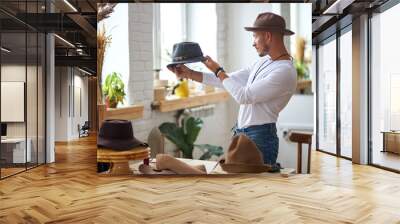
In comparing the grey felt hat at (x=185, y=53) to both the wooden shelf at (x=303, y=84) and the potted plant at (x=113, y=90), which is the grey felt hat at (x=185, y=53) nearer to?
the potted plant at (x=113, y=90)

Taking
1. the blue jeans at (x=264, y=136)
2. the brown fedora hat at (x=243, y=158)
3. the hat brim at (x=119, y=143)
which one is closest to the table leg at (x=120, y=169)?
the hat brim at (x=119, y=143)

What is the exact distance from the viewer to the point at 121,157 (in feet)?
16.9

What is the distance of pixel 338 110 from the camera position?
8.18 m

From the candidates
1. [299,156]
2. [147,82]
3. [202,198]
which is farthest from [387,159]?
[147,82]

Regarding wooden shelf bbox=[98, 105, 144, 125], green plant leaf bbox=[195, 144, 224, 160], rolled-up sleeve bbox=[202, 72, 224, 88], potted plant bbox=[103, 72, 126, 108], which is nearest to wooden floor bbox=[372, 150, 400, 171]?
green plant leaf bbox=[195, 144, 224, 160]

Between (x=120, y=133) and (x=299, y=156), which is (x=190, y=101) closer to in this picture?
(x=120, y=133)

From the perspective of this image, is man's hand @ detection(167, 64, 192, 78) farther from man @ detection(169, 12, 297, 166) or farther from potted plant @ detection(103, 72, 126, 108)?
potted plant @ detection(103, 72, 126, 108)

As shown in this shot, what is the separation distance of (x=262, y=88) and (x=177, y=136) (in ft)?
3.55

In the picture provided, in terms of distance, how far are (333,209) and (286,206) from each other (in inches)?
14.8

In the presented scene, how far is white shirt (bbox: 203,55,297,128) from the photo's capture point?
4.95 metres

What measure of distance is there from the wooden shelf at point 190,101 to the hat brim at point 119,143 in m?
0.44

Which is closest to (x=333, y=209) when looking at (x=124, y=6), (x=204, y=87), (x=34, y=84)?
(x=204, y=87)

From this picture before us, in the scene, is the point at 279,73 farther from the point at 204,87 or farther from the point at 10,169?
the point at 10,169

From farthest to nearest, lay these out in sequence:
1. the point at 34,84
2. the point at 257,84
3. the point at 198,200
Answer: the point at 34,84, the point at 257,84, the point at 198,200
